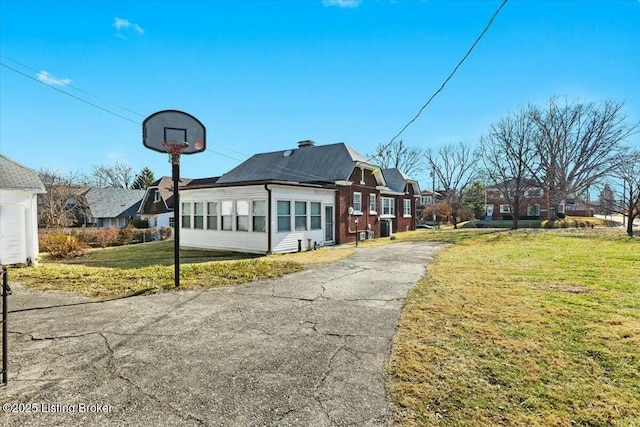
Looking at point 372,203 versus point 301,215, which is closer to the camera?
point 301,215

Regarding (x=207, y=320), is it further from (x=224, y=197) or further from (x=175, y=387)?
(x=224, y=197)

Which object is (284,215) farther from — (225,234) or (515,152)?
(515,152)

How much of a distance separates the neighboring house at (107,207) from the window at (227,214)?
2450 centimetres

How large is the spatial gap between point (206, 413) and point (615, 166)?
1328 inches

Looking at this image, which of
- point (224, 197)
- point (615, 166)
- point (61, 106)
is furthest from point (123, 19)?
point (615, 166)

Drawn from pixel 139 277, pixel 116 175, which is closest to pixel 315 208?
pixel 139 277

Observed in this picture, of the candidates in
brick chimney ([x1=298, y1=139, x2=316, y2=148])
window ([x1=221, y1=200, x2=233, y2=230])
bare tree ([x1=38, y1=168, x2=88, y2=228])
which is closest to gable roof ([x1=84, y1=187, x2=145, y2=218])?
bare tree ([x1=38, y1=168, x2=88, y2=228])

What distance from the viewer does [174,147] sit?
7875 millimetres

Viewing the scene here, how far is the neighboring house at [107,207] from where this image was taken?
32.9m

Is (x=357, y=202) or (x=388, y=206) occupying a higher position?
(x=357, y=202)

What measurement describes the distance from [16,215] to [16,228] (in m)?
0.40

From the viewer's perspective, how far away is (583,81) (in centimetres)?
1352

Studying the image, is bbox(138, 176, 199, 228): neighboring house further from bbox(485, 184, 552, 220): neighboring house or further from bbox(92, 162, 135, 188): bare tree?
bbox(485, 184, 552, 220): neighboring house

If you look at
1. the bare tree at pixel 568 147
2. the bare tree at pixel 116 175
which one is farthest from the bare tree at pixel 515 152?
the bare tree at pixel 116 175
